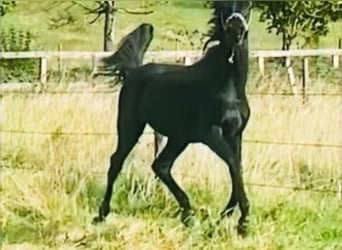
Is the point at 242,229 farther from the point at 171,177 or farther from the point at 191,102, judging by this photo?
the point at 191,102

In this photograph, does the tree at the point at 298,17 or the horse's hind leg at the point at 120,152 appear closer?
the tree at the point at 298,17

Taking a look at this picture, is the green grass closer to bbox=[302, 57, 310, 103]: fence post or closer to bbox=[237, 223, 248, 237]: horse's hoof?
bbox=[302, 57, 310, 103]: fence post

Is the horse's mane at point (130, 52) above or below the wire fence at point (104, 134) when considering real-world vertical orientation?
above

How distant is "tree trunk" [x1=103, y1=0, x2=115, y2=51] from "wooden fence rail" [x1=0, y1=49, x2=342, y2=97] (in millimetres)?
19

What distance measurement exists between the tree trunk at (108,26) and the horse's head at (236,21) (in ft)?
0.87

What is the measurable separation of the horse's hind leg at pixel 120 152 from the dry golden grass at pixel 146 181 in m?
0.02

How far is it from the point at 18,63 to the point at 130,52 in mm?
273

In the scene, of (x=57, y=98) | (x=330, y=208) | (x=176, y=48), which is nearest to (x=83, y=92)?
(x=57, y=98)

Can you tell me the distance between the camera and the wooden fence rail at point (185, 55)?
2086mm

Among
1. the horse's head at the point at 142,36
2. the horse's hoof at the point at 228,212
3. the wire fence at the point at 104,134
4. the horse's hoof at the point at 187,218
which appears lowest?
the horse's hoof at the point at 187,218

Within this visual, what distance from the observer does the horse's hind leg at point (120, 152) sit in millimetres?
2160

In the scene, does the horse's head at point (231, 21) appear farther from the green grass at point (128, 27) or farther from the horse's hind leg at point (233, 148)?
the horse's hind leg at point (233, 148)

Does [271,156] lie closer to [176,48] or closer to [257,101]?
[257,101]

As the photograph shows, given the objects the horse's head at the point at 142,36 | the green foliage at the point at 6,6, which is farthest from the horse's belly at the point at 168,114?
the green foliage at the point at 6,6
